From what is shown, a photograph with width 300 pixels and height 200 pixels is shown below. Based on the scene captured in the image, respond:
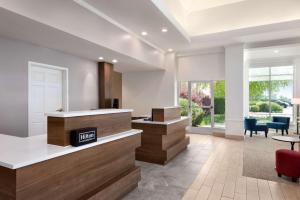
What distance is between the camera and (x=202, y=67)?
782 cm

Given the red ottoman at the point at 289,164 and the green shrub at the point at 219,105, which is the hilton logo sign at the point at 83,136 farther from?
the green shrub at the point at 219,105

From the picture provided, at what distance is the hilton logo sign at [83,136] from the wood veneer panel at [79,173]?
100 mm

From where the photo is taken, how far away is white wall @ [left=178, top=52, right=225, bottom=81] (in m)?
7.49

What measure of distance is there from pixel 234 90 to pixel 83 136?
242 inches

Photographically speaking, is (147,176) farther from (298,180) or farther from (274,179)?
(298,180)

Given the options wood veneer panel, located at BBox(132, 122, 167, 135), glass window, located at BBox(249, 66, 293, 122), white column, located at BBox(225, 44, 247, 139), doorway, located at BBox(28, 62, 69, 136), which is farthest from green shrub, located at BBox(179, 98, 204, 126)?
doorway, located at BBox(28, 62, 69, 136)

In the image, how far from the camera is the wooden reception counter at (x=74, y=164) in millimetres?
1515

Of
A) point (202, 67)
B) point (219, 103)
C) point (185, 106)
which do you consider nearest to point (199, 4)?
point (202, 67)

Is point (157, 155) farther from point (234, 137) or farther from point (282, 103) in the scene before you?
point (282, 103)

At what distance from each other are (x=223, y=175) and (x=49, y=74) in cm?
482

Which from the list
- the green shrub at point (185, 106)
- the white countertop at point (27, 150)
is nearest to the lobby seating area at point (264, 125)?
the green shrub at point (185, 106)

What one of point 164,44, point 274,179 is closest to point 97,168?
point 274,179

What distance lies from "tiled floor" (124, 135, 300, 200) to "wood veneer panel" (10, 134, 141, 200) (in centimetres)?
48

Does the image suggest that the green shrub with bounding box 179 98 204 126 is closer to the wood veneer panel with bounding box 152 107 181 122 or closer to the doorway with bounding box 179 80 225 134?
the doorway with bounding box 179 80 225 134
